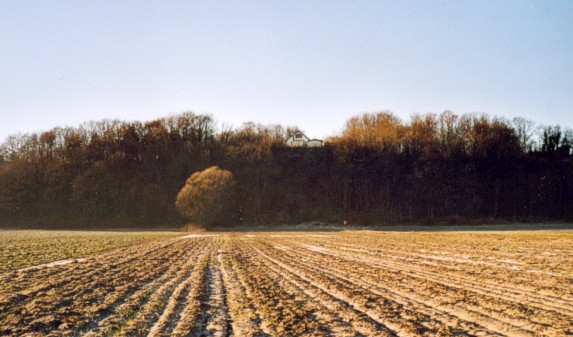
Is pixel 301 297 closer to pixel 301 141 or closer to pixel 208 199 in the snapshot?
pixel 208 199

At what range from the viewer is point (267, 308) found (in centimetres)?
983

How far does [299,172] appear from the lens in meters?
81.2

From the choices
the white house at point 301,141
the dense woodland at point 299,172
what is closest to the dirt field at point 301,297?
the dense woodland at point 299,172

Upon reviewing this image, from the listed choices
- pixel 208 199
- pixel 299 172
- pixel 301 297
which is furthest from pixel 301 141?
pixel 301 297

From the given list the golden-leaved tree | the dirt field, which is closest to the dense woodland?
the golden-leaved tree

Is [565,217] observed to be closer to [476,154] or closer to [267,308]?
[476,154]

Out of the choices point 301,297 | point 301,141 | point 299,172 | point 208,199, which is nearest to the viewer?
point 301,297

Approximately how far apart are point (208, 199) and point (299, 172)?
26.3 metres

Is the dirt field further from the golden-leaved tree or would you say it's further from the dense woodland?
the dense woodland

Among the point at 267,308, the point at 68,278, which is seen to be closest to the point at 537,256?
the point at 267,308

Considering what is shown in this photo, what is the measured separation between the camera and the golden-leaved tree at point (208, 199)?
191ft

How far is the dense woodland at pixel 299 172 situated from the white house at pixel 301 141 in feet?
6.34

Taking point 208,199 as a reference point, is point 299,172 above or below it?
above

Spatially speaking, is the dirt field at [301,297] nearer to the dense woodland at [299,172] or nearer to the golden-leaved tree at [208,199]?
the golden-leaved tree at [208,199]
